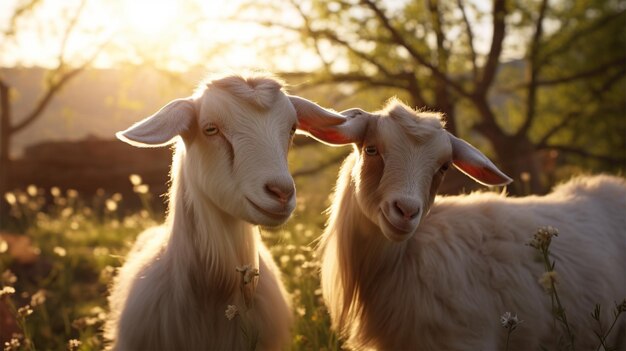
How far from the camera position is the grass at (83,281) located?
429cm

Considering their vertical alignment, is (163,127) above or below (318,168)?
above

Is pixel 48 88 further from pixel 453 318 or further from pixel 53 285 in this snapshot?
pixel 453 318

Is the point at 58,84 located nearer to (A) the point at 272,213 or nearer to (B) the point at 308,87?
(B) the point at 308,87

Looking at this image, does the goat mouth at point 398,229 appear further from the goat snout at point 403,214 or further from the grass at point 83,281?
the grass at point 83,281

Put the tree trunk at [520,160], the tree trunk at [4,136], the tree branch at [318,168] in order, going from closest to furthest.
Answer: the tree trunk at [520,160] → the tree branch at [318,168] → the tree trunk at [4,136]

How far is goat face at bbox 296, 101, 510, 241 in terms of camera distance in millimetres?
3295

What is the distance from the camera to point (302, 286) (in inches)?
186

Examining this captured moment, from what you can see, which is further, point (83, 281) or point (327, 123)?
point (83, 281)

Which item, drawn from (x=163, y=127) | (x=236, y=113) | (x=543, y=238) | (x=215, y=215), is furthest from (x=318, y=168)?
(x=543, y=238)

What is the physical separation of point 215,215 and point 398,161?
1.05 meters

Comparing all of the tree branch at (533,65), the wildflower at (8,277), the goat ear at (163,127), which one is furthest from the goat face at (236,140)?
the tree branch at (533,65)

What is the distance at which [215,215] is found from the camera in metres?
3.29

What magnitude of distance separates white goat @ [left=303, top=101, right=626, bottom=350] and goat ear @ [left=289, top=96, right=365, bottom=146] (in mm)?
12

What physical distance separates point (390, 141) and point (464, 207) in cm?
85
